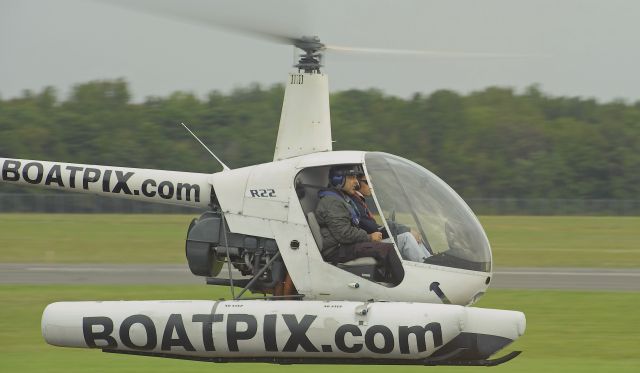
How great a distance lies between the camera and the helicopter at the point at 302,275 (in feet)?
32.6

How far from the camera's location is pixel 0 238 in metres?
34.7

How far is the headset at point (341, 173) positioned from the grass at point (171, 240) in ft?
48.9

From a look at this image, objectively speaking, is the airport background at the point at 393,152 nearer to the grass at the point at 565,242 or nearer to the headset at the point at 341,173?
A: the grass at the point at 565,242

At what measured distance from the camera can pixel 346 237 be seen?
10.6 metres

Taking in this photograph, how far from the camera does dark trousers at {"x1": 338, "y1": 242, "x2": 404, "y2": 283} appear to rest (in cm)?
1042

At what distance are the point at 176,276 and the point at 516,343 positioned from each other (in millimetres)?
9654

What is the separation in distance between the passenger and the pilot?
11 cm

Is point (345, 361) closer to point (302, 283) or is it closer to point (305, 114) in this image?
point (302, 283)

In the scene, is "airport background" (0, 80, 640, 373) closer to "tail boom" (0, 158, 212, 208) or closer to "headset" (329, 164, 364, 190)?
"tail boom" (0, 158, 212, 208)

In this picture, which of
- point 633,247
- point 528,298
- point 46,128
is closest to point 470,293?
point 528,298

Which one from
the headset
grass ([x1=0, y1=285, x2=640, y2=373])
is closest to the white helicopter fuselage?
the headset

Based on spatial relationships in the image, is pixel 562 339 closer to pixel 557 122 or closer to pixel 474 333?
pixel 474 333

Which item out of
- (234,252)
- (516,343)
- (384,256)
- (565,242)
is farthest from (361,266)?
(565,242)

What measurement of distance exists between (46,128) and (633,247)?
39.1m
